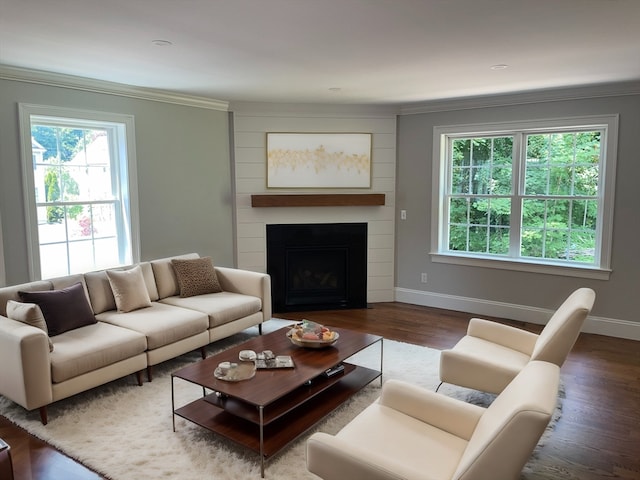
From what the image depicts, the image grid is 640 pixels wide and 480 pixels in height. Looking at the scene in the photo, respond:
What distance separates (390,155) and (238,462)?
413cm

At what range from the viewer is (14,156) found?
3.76 metres

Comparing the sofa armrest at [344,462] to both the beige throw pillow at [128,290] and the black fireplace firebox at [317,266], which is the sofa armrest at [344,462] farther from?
the black fireplace firebox at [317,266]

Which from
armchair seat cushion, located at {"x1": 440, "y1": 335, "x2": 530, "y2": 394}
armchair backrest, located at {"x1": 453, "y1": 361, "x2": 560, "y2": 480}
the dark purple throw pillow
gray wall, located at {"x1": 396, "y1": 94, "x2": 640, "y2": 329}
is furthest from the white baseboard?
the dark purple throw pillow

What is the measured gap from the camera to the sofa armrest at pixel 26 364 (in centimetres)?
280

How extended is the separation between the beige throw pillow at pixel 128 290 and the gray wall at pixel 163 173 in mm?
732

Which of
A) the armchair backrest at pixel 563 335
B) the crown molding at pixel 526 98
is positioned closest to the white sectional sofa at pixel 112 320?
the armchair backrest at pixel 563 335

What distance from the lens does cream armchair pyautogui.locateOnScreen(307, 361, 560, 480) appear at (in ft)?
5.17

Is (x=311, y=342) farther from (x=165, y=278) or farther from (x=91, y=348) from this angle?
(x=165, y=278)

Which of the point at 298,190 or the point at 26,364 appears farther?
the point at 298,190

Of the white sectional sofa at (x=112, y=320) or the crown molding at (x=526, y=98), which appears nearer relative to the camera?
the white sectional sofa at (x=112, y=320)

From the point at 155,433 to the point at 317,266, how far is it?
10.4ft

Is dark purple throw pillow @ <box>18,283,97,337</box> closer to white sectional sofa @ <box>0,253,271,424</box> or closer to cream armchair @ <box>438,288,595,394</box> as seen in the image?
white sectional sofa @ <box>0,253,271,424</box>

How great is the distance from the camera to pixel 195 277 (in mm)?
4516

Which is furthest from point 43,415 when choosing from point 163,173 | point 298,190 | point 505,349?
point 298,190
